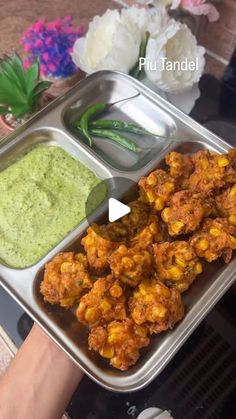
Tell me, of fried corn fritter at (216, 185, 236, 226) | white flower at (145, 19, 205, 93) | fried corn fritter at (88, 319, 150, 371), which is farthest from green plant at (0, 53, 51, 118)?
fried corn fritter at (88, 319, 150, 371)

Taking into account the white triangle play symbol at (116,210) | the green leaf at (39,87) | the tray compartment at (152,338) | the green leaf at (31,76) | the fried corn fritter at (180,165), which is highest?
the green leaf at (31,76)

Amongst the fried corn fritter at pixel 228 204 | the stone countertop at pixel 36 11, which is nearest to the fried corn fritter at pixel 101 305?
the fried corn fritter at pixel 228 204

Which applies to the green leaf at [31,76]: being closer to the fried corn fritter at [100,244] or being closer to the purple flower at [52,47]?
the purple flower at [52,47]

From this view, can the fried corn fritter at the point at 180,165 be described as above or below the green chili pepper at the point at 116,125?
below

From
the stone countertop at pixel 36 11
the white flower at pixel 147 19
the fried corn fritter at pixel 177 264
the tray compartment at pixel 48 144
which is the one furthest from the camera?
the stone countertop at pixel 36 11

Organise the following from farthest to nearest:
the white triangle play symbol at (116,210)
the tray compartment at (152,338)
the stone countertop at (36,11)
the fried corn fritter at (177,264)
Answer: the stone countertop at (36,11), the white triangle play symbol at (116,210), the fried corn fritter at (177,264), the tray compartment at (152,338)

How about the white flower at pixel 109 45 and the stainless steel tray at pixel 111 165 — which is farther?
the white flower at pixel 109 45

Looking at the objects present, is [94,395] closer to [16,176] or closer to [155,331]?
[155,331]
